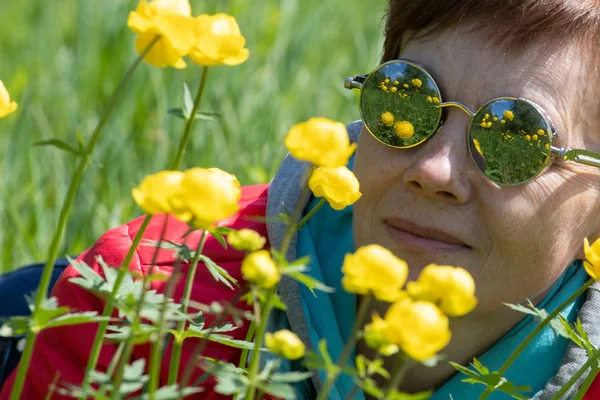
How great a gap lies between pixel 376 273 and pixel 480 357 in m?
0.93

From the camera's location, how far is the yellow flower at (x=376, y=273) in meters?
0.66

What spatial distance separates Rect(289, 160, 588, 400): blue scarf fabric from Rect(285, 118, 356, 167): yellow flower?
762 millimetres

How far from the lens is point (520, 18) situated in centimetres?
140

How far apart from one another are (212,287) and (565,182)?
0.54 m

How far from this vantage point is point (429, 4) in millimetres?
1482

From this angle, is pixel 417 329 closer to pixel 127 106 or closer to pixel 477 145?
pixel 477 145

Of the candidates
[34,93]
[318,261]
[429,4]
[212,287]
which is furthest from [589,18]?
[34,93]

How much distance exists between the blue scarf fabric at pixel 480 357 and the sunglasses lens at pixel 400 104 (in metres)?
0.23

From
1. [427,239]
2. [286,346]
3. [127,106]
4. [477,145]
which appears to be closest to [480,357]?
[427,239]

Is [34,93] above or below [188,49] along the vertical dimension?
below

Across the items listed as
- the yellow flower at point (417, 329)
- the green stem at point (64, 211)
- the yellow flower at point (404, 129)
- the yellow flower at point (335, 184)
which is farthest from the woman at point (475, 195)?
the yellow flower at point (417, 329)

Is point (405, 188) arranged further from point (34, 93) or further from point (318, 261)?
point (34, 93)

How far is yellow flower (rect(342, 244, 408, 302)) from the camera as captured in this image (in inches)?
25.9

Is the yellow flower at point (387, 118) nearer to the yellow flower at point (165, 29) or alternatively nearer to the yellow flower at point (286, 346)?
the yellow flower at point (165, 29)
